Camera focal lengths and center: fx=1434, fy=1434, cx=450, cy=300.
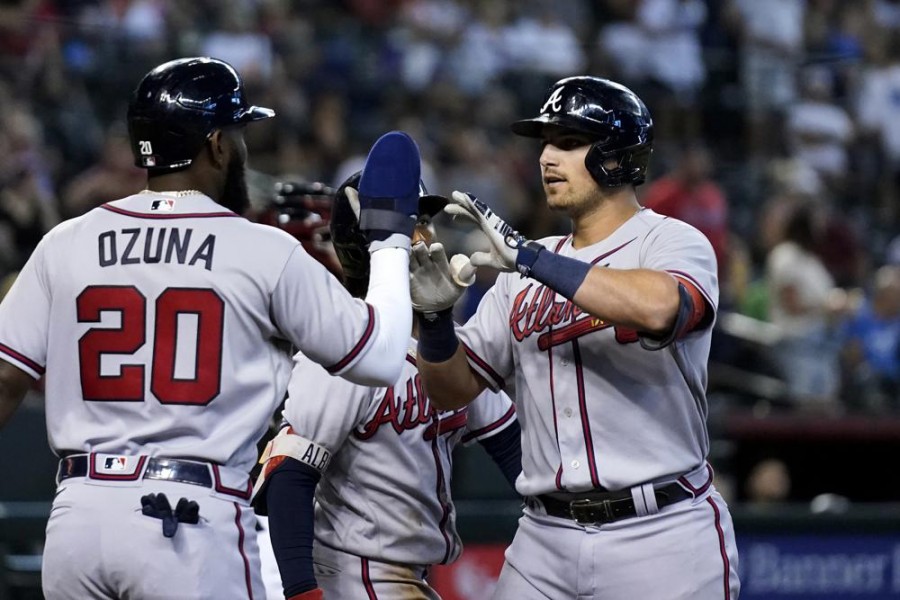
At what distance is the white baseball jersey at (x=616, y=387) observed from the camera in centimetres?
355

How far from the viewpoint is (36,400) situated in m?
6.96

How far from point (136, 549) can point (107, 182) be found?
550cm

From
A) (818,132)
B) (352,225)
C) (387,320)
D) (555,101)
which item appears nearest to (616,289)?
(387,320)

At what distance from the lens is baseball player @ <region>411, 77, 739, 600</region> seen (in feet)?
11.3

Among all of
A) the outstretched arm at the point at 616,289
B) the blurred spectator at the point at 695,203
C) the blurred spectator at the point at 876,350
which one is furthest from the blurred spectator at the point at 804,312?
the outstretched arm at the point at 616,289

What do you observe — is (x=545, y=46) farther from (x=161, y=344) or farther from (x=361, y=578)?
(x=161, y=344)

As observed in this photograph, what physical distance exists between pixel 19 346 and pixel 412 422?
3.54ft

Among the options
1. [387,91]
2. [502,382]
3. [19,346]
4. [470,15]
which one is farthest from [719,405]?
[19,346]

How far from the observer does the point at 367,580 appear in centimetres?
371

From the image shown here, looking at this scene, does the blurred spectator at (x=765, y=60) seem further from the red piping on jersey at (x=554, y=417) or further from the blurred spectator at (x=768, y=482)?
the red piping on jersey at (x=554, y=417)

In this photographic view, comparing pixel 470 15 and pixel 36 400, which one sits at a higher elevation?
pixel 470 15

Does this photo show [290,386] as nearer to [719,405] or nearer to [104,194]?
[104,194]

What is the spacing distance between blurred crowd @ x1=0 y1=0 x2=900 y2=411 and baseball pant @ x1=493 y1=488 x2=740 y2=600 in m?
4.64

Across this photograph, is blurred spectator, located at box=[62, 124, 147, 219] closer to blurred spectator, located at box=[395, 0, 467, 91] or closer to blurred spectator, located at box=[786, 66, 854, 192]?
blurred spectator, located at box=[395, 0, 467, 91]
